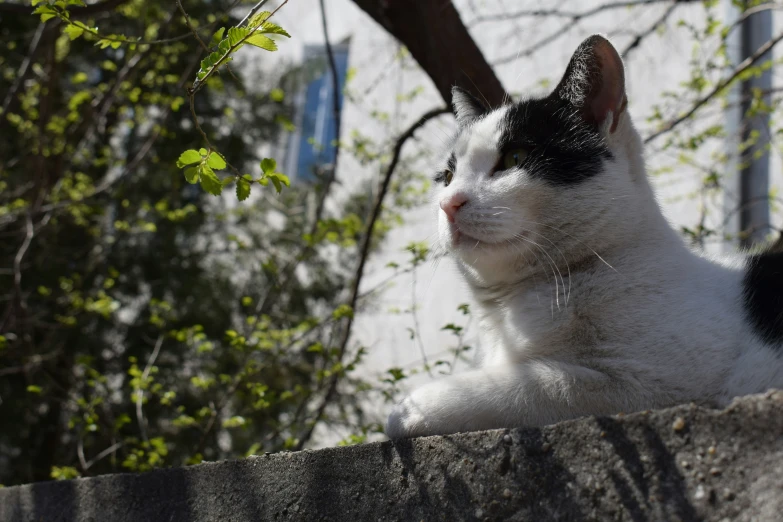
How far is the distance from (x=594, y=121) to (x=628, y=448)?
0.95m

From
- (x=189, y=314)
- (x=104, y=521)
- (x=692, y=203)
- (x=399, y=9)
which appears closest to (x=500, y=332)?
(x=104, y=521)

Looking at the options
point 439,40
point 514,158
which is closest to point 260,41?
point 514,158

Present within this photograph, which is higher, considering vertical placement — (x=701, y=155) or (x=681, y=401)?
(x=701, y=155)

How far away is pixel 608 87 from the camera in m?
1.64

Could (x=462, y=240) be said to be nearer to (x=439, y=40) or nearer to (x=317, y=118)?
(x=439, y=40)

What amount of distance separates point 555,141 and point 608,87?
20 centimetres

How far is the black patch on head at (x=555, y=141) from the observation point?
1.54m

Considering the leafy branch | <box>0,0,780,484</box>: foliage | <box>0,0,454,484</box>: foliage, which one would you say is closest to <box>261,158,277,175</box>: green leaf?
the leafy branch

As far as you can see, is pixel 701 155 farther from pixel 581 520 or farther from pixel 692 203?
pixel 581 520

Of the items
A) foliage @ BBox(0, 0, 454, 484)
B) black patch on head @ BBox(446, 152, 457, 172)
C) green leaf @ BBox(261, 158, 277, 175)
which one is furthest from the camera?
foliage @ BBox(0, 0, 454, 484)

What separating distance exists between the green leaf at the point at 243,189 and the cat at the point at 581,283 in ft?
1.43

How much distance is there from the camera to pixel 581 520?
93cm

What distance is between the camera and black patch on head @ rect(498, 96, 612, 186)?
5.07ft

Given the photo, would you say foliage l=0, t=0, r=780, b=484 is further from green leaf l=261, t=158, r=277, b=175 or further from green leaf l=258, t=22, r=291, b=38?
green leaf l=258, t=22, r=291, b=38
